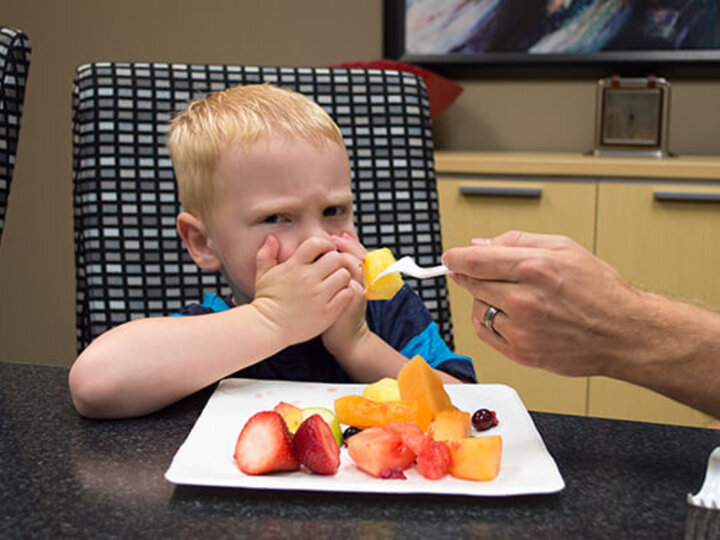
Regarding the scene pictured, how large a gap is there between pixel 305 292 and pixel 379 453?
0.38m

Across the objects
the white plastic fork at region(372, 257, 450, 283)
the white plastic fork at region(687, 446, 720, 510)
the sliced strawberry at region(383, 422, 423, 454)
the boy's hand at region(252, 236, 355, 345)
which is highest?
the white plastic fork at region(372, 257, 450, 283)

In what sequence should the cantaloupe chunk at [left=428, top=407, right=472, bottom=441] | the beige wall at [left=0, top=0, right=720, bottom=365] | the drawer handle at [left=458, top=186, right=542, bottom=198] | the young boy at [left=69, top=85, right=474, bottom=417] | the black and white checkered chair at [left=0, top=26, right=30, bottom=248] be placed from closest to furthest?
the cantaloupe chunk at [left=428, top=407, right=472, bottom=441] < the young boy at [left=69, top=85, right=474, bottom=417] < the black and white checkered chair at [left=0, top=26, right=30, bottom=248] < the drawer handle at [left=458, top=186, right=542, bottom=198] < the beige wall at [left=0, top=0, right=720, bottom=365]

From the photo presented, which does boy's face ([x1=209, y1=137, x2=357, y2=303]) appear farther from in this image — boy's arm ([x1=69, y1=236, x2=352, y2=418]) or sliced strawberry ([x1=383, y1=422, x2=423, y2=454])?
sliced strawberry ([x1=383, y1=422, x2=423, y2=454])

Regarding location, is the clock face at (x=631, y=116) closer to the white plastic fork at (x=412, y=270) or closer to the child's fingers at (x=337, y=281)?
the child's fingers at (x=337, y=281)

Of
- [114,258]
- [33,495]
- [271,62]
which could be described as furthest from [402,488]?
[271,62]

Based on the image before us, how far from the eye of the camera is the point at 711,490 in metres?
0.61

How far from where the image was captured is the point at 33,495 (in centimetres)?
A: 61

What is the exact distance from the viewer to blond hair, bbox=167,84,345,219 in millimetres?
1094

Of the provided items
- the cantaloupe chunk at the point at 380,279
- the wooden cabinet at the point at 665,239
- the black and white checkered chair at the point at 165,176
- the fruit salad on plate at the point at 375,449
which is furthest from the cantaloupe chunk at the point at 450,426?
the wooden cabinet at the point at 665,239

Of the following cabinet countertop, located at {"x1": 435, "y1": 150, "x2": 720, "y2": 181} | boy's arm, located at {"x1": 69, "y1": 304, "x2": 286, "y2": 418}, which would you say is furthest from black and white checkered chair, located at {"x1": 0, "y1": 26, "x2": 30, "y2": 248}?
cabinet countertop, located at {"x1": 435, "y1": 150, "x2": 720, "y2": 181}

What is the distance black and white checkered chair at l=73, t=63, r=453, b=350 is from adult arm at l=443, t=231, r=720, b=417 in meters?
0.61

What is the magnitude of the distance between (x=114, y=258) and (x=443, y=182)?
1.35 meters

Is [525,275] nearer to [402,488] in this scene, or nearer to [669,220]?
[402,488]

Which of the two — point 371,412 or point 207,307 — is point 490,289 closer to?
point 371,412
